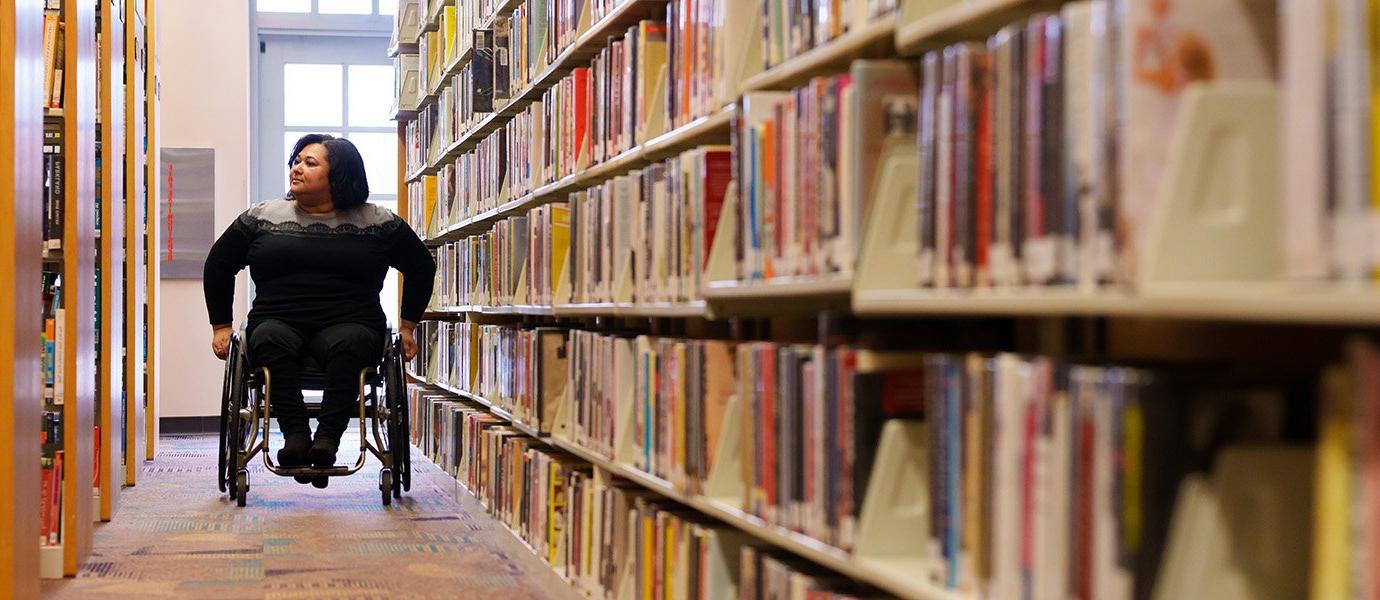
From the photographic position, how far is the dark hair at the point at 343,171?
4664mm

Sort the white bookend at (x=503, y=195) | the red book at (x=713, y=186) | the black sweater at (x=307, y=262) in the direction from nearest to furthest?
the red book at (x=713, y=186), the white bookend at (x=503, y=195), the black sweater at (x=307, y=262)

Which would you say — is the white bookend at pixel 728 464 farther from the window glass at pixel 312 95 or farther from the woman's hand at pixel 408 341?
the window glass at pixel 312 95

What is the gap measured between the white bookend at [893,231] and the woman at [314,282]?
321cm

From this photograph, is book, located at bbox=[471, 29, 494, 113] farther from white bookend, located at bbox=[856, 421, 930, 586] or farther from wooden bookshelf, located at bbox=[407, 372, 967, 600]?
white bookend, located at bbox=[856, 421, 930, 586]

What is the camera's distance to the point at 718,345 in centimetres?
217

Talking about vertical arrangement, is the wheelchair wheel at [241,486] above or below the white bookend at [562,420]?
below

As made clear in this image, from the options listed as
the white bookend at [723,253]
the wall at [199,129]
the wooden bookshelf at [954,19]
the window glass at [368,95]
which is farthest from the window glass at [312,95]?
the wooden bookshelf at [954,19]

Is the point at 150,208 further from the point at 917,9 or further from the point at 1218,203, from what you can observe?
the point at 1218,203

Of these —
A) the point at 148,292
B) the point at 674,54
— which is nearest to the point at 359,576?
the point at 674,54

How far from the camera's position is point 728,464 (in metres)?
2.17

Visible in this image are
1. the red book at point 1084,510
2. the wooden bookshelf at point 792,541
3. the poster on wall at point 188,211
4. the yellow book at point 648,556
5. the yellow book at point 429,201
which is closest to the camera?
the red book at point 1084,510

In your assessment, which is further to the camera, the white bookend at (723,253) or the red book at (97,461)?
the red book at (97,461)

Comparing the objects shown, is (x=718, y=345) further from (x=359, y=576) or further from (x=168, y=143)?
(x=168, y=143)

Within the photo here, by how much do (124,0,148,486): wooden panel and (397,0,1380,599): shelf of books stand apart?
2.47 m
